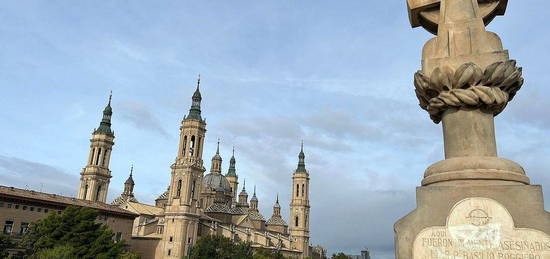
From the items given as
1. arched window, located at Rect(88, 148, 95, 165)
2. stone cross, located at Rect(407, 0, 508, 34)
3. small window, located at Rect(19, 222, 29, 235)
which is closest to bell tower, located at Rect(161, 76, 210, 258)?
arched window, located at Rect(88, 148, 95, 165)

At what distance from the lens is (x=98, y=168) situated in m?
86.5

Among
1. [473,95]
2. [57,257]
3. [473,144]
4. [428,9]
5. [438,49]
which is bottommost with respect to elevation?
[57,257]

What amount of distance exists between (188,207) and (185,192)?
2754mm

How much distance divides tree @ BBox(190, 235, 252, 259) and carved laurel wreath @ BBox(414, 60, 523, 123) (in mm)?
52652

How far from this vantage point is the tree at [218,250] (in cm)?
5656

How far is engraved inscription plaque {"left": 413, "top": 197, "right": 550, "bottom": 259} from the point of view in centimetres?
538

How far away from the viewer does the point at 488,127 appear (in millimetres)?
6320

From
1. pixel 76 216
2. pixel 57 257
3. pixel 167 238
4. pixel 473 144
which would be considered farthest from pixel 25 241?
pixel 473 144

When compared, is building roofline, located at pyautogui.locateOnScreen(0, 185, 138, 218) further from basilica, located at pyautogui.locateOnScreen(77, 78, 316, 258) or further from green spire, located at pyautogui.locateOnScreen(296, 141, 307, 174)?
green spire, located at pyautogui.locateOnScreen(296, 141, 307, 174)

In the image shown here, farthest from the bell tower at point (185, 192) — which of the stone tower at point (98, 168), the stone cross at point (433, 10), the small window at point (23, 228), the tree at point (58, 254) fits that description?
the stone cross at point (433, 10)

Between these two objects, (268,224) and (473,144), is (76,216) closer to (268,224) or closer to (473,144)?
(473,144)

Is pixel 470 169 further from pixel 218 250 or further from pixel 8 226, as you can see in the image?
pixel 8 226

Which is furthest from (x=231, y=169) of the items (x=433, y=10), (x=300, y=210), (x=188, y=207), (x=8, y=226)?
(x=433, y=10)

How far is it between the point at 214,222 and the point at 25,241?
41998 millimetres
